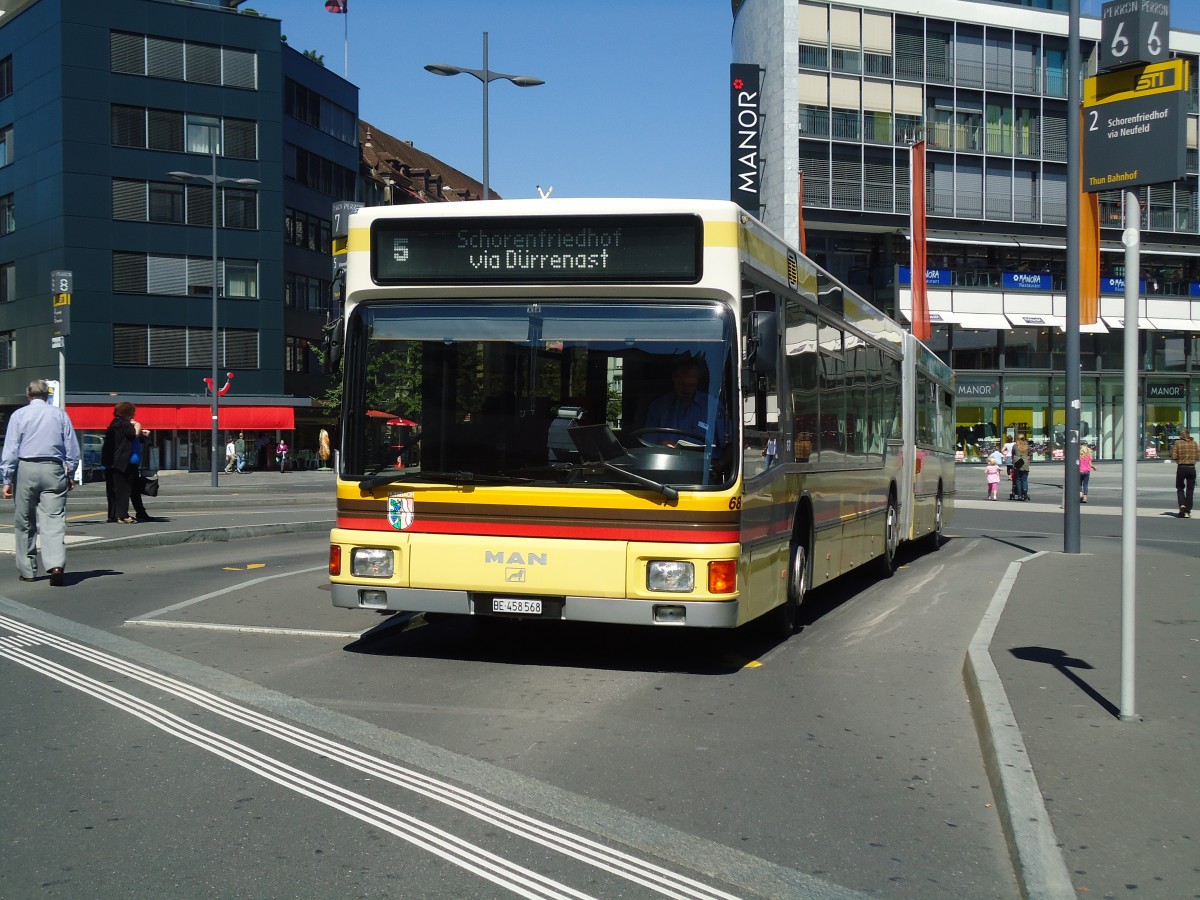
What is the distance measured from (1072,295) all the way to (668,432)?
11.4m

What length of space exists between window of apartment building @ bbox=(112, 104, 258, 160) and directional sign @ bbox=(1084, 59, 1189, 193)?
178 feet

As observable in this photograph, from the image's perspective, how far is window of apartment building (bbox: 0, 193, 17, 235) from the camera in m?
59.5

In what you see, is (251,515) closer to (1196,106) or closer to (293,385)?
(293,385)

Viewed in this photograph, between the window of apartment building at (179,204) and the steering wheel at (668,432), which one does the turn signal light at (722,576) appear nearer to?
the steering wheel at (668,432)

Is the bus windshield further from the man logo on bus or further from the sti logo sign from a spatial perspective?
the sti logo sign

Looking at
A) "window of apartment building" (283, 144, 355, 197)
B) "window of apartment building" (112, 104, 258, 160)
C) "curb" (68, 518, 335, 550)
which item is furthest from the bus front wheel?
"window of apartment building" (283, 144, 355, 197)

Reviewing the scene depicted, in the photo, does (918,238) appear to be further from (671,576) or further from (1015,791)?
(1015,791)

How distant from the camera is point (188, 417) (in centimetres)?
5806

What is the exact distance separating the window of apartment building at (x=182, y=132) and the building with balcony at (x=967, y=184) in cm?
2253

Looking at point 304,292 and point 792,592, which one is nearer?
point 792,592

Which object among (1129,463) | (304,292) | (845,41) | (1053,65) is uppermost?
(1053,65)

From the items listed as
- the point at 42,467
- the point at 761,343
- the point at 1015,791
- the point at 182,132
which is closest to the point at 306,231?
the point at 182,132

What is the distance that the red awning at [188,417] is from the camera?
55.7 m

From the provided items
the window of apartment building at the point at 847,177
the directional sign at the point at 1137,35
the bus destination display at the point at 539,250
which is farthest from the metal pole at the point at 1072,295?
the window of apartment building at the point at 847,177
